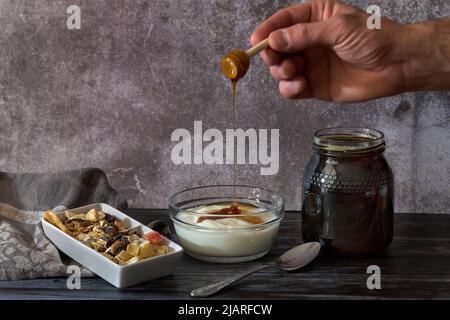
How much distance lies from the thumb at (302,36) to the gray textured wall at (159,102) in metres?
0.25

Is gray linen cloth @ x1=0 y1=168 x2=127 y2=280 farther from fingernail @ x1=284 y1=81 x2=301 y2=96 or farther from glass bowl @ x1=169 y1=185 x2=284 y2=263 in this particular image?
fingernail @ x1=284 y1=81 x2=301 y2=96

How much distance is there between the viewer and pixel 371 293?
3.86ft

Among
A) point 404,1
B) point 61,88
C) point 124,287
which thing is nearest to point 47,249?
point 124,287

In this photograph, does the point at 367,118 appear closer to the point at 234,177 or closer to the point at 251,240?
the point at 234,177

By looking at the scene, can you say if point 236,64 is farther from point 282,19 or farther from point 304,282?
point 304,282

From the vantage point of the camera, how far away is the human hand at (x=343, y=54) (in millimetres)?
1337

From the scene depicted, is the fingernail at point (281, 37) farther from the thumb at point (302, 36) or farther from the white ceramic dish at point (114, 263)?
the white ceramic dish at point (114, 263)

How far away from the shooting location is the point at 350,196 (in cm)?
127

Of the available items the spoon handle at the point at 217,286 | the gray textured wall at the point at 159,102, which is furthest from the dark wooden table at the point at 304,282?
the gray textured wall at the point at 159,102

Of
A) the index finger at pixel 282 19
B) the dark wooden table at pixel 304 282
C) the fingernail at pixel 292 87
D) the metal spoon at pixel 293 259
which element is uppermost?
the index finger at pixel 282 19

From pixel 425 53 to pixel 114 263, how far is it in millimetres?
705

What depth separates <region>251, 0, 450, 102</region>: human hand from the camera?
1.34 metres

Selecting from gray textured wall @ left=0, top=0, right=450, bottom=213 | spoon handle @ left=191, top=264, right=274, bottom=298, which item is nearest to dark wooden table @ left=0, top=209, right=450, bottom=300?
spoon handle @ left=191, top=264, right=274, bottom=298

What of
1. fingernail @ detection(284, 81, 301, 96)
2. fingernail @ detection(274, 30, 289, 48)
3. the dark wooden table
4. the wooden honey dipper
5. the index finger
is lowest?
the dark wooden table
